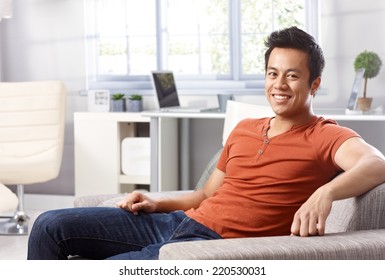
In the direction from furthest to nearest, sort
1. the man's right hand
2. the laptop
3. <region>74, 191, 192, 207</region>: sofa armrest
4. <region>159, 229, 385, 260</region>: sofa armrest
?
the laptop, <region>74, 191, 192, 207</region>: sofa armrest, the man's right hand, <region>159, 229, 385, 260</region>: sofa armrest

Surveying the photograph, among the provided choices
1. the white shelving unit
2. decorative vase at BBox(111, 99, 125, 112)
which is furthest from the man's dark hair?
decorative vase at BBox(111, 99, 125, 112)

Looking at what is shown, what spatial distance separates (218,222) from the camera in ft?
7.07

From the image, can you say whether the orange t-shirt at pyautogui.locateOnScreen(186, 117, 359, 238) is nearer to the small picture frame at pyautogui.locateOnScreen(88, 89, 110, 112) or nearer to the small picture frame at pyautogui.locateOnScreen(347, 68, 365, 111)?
the small picture frame at pyautogui.locateOnScreen(347, 68, 365, 111)

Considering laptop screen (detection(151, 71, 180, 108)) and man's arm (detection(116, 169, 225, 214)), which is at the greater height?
laptop screen (detection(151, 71, 180, 108))

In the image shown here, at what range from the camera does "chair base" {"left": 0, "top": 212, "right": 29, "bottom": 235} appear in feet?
15.0

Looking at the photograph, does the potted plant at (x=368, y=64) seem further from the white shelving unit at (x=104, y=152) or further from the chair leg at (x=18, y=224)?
the chair leg at (x=18, y=224)

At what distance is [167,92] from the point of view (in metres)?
4.85

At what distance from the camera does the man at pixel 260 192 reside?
6.90 ft

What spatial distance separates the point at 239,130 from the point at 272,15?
2779 millimetres

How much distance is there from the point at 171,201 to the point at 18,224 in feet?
8.35

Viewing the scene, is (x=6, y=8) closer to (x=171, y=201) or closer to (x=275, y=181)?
(x=171, y=201)

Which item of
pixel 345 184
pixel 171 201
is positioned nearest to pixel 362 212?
pixel 345 184

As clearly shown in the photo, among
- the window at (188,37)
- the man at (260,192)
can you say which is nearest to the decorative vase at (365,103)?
the window at (188,37)

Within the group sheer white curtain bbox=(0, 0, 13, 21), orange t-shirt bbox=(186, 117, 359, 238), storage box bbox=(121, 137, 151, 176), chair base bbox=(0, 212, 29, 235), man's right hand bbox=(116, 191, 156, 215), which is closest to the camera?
orange t-shirt bbox=(186, 117, 359, 238)
